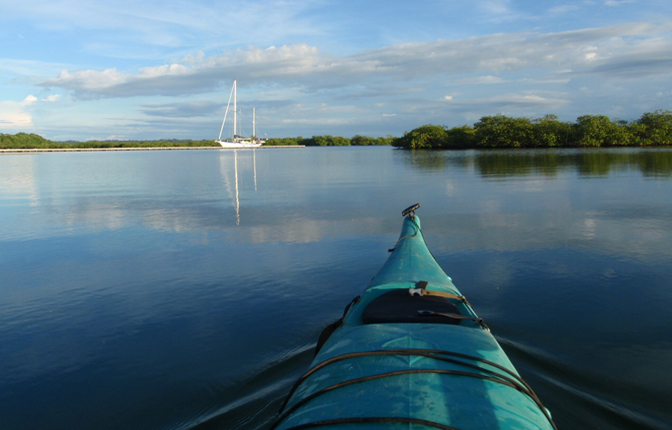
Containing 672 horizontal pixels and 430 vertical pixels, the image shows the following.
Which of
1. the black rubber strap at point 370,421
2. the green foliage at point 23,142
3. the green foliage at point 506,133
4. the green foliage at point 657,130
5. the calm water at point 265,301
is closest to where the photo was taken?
the black rubber strap at point 370,421

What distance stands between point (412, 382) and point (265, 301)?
3854mm

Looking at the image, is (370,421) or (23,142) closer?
(370,421)

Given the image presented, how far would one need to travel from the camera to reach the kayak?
75.2 inches

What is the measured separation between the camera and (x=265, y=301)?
5.75m

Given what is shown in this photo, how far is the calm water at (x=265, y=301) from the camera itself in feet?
11.9

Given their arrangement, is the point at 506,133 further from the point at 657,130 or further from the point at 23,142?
the point at 23,142

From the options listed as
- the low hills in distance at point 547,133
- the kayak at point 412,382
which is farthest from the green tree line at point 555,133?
the kayak at point 412,382

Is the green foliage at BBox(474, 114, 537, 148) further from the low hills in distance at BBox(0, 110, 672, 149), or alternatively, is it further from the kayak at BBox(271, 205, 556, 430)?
the kayak at BBox(271, 205, 556, 430)

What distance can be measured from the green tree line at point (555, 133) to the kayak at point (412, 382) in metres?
69.6

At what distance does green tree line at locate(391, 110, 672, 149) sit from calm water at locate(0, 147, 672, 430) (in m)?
58.2

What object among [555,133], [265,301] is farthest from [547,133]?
[265,301]

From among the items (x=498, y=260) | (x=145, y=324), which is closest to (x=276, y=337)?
(x=145, y=324)

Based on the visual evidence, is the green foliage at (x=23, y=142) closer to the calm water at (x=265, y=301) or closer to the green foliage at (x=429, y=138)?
the green foliage at (x=429, y=138)

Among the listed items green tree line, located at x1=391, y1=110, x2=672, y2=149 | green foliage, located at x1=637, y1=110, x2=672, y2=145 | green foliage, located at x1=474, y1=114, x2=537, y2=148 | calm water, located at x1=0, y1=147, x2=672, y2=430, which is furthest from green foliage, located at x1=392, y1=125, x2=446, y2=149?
calm water, located at x1=0, y1=147, x2=672, y2=430
